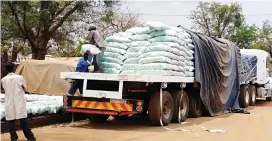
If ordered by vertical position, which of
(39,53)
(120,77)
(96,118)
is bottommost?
(96,118)

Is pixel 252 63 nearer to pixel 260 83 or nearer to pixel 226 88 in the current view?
pixel 260 83

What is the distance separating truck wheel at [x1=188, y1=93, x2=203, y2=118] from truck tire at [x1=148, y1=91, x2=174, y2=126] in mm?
1985

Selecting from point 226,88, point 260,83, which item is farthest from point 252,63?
point 226,88

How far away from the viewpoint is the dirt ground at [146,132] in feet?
30.6

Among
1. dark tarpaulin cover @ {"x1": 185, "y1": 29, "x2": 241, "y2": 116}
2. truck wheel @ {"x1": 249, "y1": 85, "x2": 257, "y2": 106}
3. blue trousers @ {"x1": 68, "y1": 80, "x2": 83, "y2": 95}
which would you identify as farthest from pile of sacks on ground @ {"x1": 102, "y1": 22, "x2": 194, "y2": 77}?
truck wheel @ {"x1": 249, "y1": 85, "x2": 257, "y2": 106}

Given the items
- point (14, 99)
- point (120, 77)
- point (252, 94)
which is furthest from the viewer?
point (252, 94)

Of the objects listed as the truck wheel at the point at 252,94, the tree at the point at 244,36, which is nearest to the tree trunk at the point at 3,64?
the truck wheel at the point at 252,94

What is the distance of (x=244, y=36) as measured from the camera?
144 feet

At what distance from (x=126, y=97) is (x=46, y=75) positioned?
8065 mm

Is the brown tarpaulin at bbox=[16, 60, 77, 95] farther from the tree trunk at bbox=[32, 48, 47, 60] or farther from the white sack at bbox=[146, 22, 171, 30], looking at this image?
the white sack at bbox=[146, 22, 171, 30]

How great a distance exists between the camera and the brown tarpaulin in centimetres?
1773

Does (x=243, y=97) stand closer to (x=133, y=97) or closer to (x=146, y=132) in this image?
(x=133, y=97)

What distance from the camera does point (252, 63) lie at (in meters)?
20.3

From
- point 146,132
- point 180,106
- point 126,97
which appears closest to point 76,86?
point 126,97
